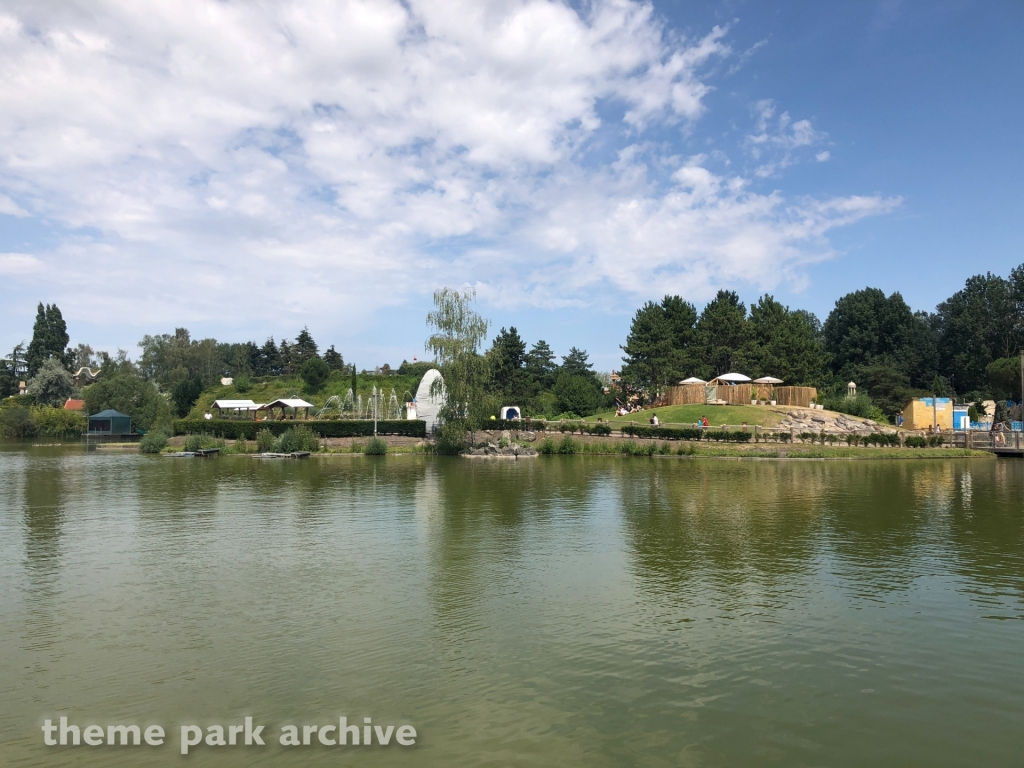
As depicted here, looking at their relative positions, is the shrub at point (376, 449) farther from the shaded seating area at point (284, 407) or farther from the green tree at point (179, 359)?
the green tree at point (179, 359)

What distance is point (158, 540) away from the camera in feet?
58.3

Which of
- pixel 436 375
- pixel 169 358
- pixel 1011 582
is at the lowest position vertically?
pixel 1011 582

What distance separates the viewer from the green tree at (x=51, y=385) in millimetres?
85688

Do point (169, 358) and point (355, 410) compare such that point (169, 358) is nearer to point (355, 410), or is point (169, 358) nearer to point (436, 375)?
point (355, 410)

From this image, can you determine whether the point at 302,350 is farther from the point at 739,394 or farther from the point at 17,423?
the point at 739,394

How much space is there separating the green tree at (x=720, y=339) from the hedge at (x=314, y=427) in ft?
106

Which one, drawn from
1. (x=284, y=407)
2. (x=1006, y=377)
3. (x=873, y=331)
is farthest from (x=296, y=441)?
(x=873, y=331)

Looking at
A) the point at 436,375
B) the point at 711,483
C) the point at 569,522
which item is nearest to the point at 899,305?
the point at 436,375

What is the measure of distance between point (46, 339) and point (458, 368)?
81773 millimetres

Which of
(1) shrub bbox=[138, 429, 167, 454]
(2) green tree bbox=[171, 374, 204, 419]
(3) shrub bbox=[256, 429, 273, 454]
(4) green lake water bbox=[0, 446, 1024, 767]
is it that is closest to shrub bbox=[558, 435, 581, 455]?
(3) shrub bbox=[256, 429, 273, 454]

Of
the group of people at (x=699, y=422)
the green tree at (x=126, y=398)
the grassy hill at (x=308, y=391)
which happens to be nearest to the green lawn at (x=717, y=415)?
the group of people at (x=699, y=422)

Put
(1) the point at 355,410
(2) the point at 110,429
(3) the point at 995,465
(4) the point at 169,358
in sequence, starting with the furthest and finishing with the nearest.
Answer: (4) the point at 169,358, (1) the point at 355,410, (2) the point at 110,429, (3) the point at 995,465

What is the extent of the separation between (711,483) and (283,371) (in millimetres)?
85230

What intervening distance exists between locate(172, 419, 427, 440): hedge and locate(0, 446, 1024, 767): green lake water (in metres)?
31.4
